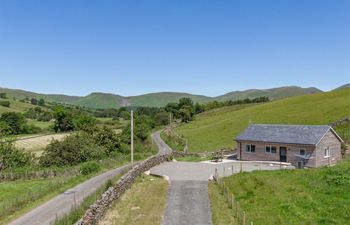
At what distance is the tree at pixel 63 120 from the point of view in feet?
468

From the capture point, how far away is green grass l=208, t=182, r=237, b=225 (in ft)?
73.2

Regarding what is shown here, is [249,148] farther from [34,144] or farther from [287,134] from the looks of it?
[34,144]

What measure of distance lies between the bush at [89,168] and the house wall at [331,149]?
28.0m

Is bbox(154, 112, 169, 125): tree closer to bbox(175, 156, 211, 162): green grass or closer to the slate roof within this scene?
bbox(175, 156, 211, 162): green grass

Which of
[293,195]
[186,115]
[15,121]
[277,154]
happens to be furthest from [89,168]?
[15,121]

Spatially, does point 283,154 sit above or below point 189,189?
above

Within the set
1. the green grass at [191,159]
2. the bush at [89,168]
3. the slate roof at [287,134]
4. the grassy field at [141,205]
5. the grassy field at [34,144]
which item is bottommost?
the grassy field at [34,144]

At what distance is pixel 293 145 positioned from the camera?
47.1 meters

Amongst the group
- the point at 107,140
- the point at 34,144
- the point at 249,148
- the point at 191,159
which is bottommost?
the point at 34,144

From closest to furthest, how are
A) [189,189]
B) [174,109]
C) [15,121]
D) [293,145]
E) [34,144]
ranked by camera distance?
[189,189], [293,145], [34,144], [15,121], [174,109]

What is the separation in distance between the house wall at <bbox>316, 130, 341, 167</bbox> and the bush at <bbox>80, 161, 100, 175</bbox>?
27953 millimetres

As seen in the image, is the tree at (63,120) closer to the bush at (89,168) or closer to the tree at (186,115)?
the tree at (186,115)

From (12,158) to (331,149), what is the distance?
4804 centimetres

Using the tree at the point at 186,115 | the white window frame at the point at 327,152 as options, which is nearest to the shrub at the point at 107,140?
the white window frame at the point at 327,152
